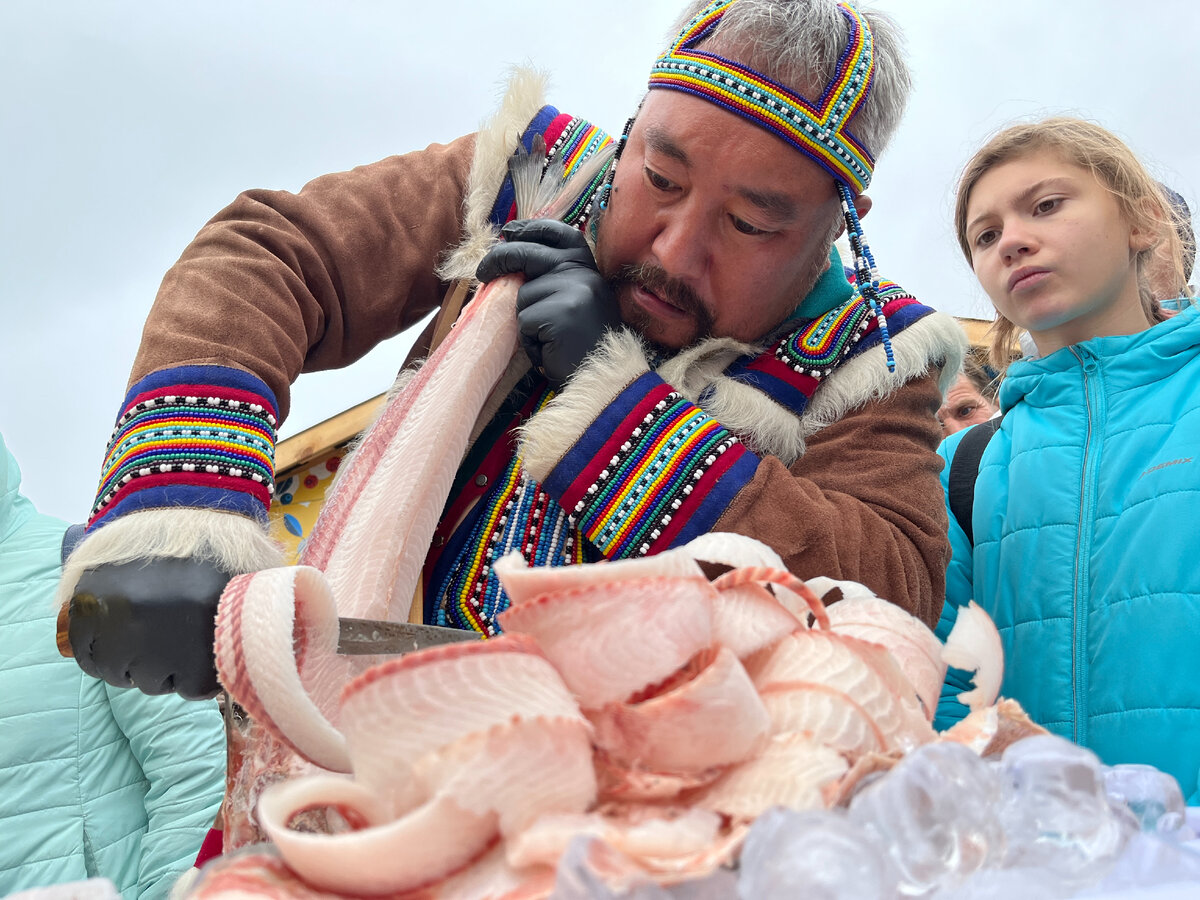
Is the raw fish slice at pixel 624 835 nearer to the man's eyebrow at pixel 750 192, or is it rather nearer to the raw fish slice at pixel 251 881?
the raw fish slice at pixel 251 881

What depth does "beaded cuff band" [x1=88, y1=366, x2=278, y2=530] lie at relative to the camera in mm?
845

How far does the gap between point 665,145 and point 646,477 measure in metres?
0.39

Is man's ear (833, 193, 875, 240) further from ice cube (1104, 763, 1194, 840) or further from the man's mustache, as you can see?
ice cube (1104, 763, 1194, 840)

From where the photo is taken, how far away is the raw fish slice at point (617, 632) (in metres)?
0.39

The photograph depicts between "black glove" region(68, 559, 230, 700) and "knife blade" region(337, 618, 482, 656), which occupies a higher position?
"knife blade" region(337, 618, 482, 656)

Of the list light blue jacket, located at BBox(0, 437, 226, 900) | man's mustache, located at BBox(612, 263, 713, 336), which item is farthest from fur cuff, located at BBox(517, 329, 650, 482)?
light blue jacket, located at BBox(0, 437, 226, 900)

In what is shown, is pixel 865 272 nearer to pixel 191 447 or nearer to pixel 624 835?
pixel 191 447

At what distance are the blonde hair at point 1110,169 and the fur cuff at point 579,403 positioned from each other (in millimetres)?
754

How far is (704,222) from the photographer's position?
108 cm

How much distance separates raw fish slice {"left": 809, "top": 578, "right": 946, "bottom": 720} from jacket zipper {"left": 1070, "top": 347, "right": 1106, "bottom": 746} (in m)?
0.75

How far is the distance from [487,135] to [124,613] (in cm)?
76

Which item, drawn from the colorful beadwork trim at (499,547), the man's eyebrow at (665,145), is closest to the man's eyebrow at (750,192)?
the man's eyebrow at (665,145)

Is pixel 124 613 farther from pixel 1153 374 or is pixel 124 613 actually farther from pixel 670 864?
pixel 1153 374

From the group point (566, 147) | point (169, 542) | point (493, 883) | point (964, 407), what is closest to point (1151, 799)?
point (493, 883)
